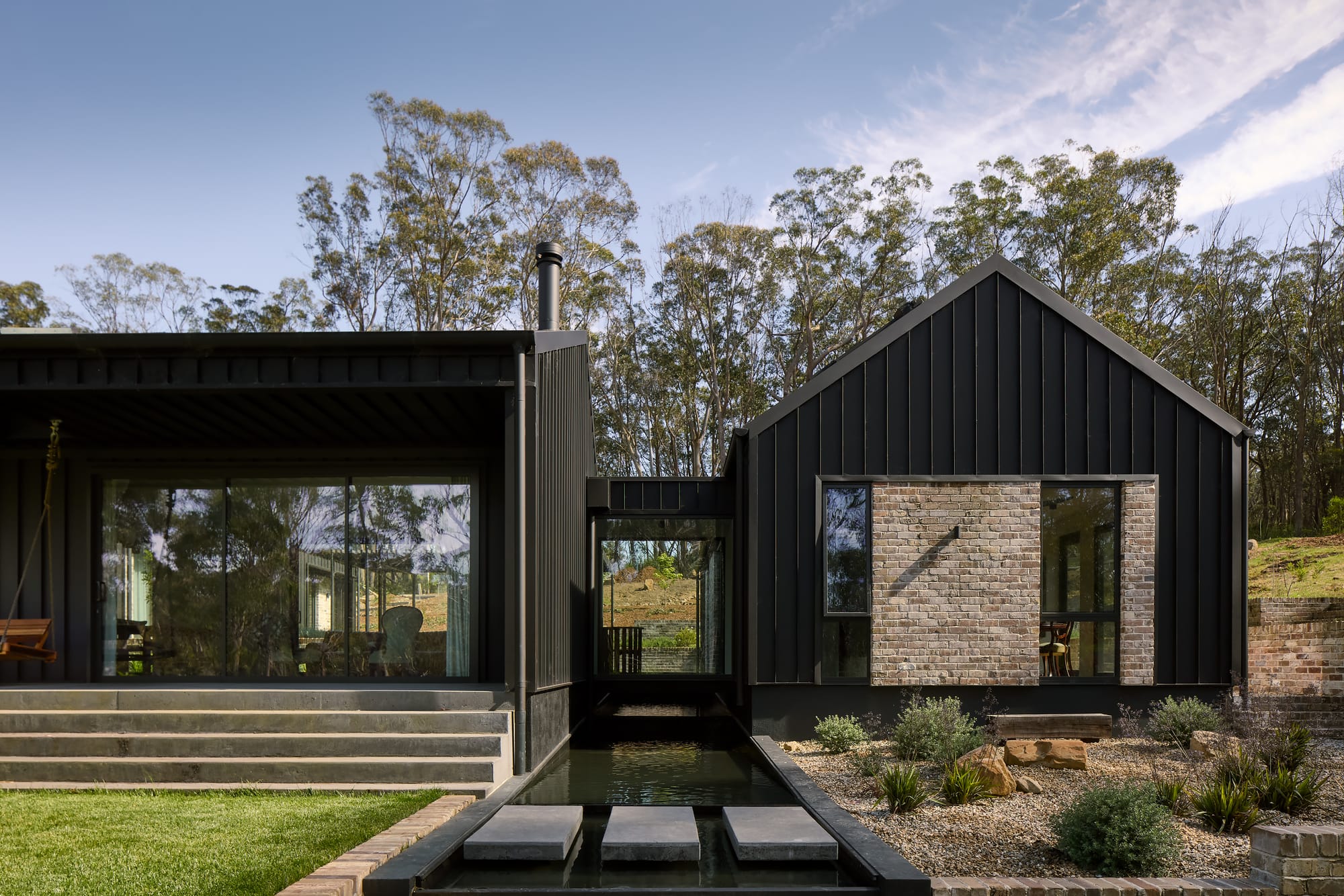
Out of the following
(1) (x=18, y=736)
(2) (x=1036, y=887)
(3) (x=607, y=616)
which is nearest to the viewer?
(2) (x=1036, y=887)

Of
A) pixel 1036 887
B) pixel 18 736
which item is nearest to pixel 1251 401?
pixel 1036 887

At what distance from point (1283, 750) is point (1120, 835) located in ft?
8.91

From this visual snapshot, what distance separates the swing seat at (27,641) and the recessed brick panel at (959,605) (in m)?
7.37

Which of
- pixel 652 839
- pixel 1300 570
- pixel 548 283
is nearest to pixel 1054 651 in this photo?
pixel 652 839

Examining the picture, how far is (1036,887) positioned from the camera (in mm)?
3693

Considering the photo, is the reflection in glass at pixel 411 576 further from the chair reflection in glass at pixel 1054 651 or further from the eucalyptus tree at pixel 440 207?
the eucalyptus tree at pixel 440 207

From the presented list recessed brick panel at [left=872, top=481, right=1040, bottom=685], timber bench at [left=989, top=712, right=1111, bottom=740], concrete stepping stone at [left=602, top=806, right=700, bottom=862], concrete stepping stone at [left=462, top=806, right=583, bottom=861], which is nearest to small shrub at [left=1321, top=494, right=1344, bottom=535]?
recessed brick panel at [left=872, top=481, right=1040, bottom=685]

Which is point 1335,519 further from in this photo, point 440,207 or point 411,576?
point 440,207

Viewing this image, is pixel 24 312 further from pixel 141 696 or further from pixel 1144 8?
pixel 1144 8

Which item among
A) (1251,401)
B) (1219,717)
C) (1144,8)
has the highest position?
(1144,8)

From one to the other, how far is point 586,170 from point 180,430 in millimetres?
17792

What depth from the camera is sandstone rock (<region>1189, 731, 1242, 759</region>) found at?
6777 mm

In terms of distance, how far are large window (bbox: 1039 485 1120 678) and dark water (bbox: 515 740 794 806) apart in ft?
10.6

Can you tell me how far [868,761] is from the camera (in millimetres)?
6465
